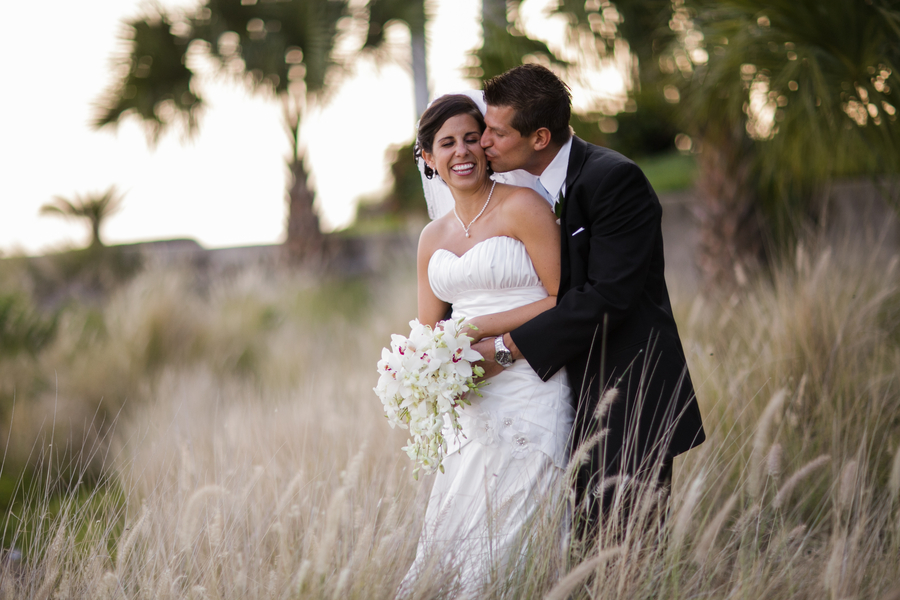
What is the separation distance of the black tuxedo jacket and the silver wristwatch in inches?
2.6

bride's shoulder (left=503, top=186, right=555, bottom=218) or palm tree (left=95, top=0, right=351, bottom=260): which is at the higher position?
palm tree (left=95, top=0, right=351, bottom=260)

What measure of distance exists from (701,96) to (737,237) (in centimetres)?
231

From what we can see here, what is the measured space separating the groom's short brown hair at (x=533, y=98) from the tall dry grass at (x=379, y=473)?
1.28 meters

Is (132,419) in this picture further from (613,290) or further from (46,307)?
(46,307)

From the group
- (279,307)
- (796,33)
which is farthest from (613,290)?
(279,307)

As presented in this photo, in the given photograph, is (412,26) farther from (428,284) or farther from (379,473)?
(379,473)

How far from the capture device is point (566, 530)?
2.34 m

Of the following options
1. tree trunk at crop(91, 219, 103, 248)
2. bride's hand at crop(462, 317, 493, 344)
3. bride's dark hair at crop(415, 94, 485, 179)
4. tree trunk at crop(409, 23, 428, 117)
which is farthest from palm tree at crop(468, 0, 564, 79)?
tree trunk at crop(91, 219, 103, 248)

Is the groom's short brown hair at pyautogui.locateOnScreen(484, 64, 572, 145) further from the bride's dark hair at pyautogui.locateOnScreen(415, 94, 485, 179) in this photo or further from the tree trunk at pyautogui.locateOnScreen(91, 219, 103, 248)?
the tree trunk at pyautogui.locateOnScreen(91, 219, 103, 248)

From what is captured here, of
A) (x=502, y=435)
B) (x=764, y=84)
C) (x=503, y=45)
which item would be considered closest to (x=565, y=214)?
(x=502, y=435)

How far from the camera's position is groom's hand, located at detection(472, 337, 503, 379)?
2.49m

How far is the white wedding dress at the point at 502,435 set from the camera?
7.86 feet

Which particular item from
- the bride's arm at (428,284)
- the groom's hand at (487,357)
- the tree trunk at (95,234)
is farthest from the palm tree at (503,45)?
the tree trunk at (95,234)

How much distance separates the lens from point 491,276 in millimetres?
2557
